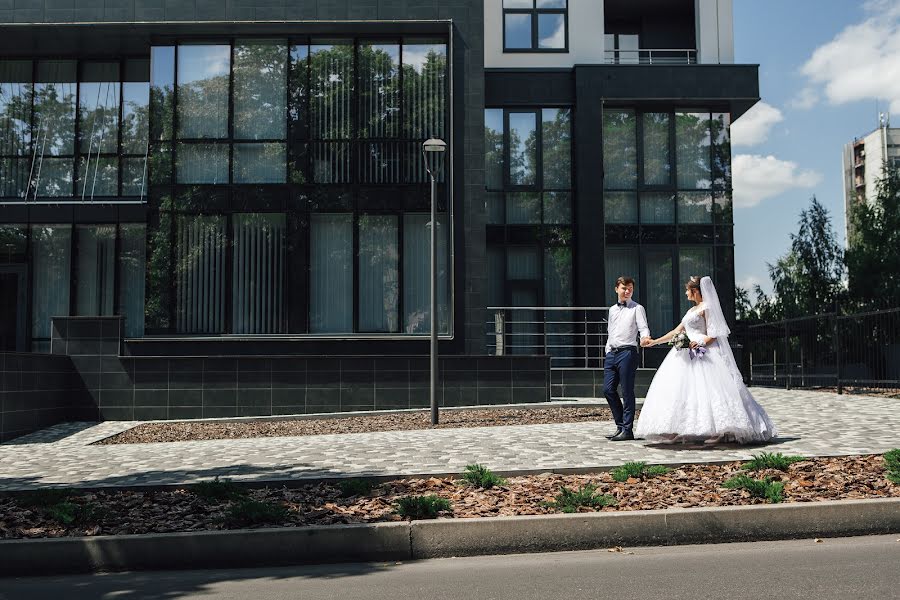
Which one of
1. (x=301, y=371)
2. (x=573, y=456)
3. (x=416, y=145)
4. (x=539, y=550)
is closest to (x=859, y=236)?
(x=416, y=145)

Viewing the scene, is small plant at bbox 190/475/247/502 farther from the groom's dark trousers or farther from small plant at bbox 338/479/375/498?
the groom's dark trousers

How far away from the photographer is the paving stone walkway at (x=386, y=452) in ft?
29.7

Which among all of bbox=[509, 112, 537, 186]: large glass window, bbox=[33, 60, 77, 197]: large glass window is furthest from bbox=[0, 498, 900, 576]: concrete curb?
bbox=[509, 112, 537, 186]: large glass window

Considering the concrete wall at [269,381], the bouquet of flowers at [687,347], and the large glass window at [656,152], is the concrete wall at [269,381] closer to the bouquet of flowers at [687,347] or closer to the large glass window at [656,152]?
the bouquet of flowers at [687,347]

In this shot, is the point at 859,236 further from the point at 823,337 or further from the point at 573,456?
the point at 573,456

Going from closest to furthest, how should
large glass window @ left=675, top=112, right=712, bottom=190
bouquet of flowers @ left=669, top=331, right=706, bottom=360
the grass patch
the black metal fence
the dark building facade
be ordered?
the grass patch, bouquet of flowers @ left=669, top=331, right=706, bottom=360, the dark building facade, the black metal fence, large glass window @ left=675, top=112, right=712, bottom=190

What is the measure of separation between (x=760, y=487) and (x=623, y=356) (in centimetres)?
411

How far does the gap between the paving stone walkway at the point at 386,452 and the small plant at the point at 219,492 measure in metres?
0.80

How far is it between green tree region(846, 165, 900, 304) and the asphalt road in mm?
28190

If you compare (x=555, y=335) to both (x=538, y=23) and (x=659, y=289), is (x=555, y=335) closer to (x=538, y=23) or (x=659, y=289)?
(x=659, y=289)

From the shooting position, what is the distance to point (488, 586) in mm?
5414

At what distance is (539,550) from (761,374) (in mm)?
21167

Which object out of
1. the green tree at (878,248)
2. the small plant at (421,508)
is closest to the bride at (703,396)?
the small plant at (421,508)

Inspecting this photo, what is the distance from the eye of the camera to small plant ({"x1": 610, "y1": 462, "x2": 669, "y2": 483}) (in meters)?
7.89
